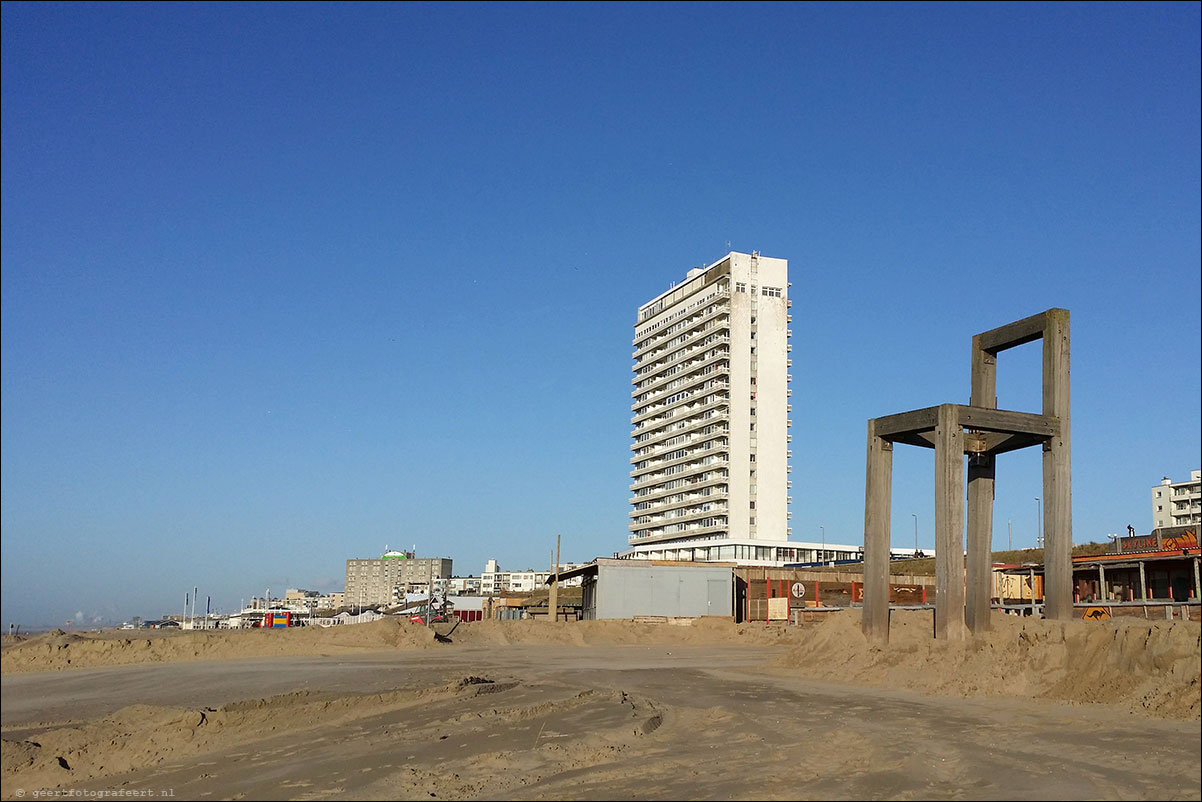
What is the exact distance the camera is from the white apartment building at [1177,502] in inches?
5536

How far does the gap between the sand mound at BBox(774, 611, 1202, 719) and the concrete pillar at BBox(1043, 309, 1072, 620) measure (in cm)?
123

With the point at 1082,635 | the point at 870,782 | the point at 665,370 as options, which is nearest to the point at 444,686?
the point at 870,782

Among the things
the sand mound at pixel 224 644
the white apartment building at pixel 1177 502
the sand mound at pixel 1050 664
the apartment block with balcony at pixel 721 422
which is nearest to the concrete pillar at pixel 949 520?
the sand mound at pixel 1050 664

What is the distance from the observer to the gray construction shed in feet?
178

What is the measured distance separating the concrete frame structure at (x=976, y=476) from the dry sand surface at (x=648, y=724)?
1194 mm

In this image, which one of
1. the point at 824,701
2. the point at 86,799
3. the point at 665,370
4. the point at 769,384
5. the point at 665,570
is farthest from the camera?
the point at 665,370

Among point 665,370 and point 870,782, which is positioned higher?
point 665,370

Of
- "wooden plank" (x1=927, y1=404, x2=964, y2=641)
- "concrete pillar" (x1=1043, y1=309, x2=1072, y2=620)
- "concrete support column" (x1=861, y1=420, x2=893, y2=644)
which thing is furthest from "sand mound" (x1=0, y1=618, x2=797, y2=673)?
"concrete pillar" (x1=1043, y1=309, x2=1072, y2=620)

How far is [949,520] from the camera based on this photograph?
24406 mm

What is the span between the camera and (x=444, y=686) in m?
21.5

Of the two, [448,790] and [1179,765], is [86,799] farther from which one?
[1179,765]

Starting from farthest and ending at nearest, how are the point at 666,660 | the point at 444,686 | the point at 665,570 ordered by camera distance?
the point at 665,570 < the point at 666,660 < the point at 444,686

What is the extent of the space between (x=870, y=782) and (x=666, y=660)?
23144 millimetres

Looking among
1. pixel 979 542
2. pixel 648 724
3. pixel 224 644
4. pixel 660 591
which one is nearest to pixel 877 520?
pixel 979 542
